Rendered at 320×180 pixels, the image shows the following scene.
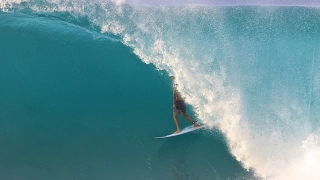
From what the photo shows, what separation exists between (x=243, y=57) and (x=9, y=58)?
7.42 meters

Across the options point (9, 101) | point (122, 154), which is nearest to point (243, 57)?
point (122, 154)

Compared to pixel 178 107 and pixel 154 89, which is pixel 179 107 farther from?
pixel 154 89

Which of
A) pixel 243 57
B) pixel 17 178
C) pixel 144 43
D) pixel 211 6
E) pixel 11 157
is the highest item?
pixel 211 6

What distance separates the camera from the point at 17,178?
25.6 feet

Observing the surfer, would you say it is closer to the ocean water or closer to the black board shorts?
the black board shorts

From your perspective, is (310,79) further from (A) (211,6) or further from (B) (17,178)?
(B) (17,178)

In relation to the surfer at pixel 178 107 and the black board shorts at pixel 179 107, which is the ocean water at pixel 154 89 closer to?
the surfer at pixel 178 107

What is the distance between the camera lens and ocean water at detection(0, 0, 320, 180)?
796 centimetres

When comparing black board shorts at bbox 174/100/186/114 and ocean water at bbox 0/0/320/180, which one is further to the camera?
black board shorts at bbox 174/100/186/114

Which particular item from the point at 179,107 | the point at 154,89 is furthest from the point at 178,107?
the point at 154,89

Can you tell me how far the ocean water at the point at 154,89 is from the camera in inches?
313

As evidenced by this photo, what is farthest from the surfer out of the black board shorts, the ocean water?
the ocean water

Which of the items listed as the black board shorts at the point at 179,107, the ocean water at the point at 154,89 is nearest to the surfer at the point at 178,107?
the black board shorts at the point at 179,107

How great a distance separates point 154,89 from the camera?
30.9ft
